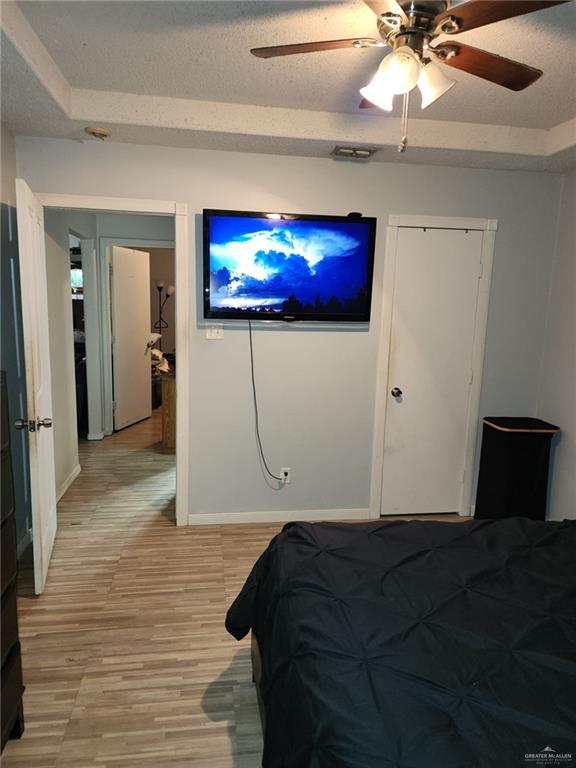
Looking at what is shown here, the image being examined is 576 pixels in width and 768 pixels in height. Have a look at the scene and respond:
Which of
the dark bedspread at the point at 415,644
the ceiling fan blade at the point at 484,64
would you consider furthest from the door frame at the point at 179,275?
the ceiling fan blade at the point at 484,64

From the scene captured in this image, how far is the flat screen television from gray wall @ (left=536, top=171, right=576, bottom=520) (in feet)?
4.44

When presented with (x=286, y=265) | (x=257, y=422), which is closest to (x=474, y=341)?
(x=286, y=265)

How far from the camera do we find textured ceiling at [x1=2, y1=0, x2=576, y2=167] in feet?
5.83

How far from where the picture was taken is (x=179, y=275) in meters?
3.10

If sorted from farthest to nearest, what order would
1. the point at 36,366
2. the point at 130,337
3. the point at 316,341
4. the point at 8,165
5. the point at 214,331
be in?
the point at 130,337 → the point at 316,341 → the point at 214,331 → the point at 8,165 → the point at 36,366

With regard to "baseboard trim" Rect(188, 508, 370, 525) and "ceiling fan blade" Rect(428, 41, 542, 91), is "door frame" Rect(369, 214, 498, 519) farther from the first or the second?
"ceiling fan blade" Rect(428, 41, 542, 91)

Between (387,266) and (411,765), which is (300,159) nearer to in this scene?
(387,266)

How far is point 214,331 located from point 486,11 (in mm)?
2236

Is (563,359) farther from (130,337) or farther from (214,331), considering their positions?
(130,337)

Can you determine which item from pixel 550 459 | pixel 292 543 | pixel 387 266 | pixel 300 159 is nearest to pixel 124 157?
pixel 300 159

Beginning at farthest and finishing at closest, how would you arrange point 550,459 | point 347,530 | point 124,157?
1. point 550,459
2. point 124,157
3. point 347,530

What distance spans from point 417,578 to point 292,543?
0.49m

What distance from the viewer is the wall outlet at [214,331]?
3.21 meters

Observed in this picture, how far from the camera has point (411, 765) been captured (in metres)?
1.02
